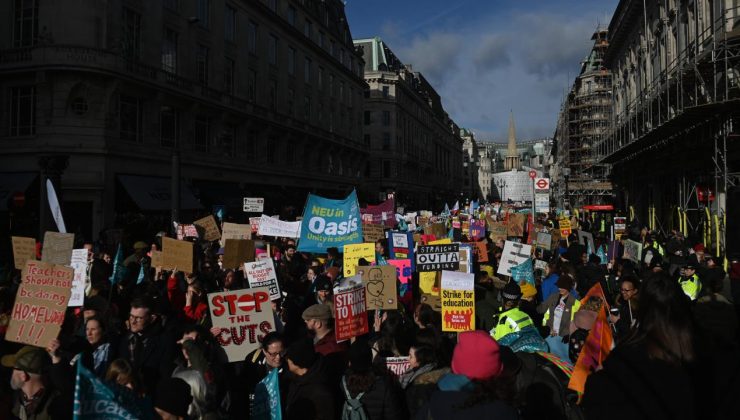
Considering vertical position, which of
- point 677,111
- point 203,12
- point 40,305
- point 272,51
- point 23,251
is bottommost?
point 40,305

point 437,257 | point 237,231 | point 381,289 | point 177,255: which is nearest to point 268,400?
point 381,289

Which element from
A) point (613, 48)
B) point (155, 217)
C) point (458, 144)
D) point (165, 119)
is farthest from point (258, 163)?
point (458, 144)

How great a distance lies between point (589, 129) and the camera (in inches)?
2271

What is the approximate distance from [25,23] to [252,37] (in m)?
15.7

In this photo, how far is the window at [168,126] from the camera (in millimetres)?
28520

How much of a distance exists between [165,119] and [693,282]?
1023 inches

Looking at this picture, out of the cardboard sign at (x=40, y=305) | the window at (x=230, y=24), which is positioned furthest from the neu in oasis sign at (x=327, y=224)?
the window at (x=230, y=24)

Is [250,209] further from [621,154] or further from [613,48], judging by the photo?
[613,48]

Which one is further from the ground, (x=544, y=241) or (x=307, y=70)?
(x=307, y=70)

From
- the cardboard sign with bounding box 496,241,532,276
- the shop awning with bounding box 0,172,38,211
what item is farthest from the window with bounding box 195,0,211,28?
the cardboard sign with bounding box 496,241,532,276

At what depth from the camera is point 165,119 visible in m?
28.8

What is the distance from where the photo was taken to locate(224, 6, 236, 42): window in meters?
34.3

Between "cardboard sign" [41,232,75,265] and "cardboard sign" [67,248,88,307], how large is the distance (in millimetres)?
295

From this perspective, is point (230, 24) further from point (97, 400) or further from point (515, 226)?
point (97, 400)
